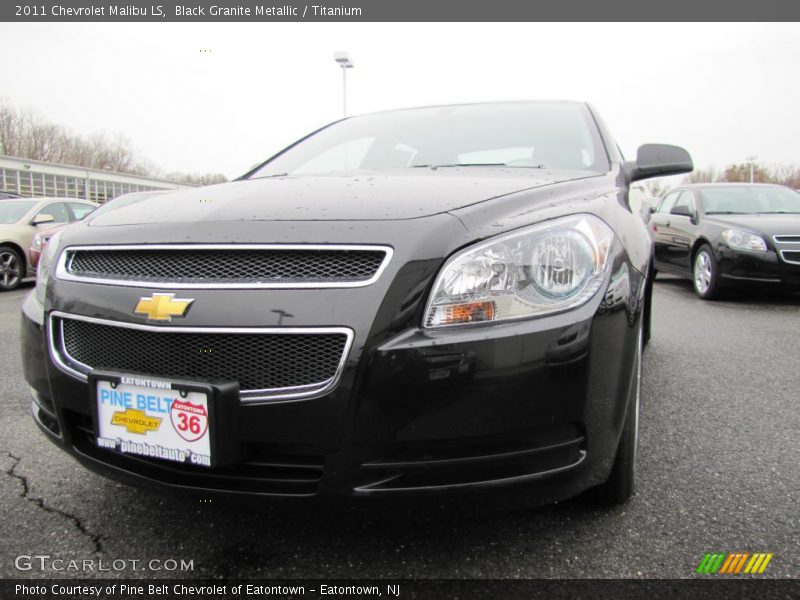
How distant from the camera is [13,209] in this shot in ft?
26.6

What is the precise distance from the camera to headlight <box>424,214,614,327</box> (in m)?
1.26

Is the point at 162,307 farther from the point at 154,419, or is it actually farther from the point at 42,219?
the point at 42,219

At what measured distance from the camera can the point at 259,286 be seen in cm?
127

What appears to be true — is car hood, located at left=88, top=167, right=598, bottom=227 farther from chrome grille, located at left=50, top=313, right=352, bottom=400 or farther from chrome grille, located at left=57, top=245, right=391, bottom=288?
chrome grille, located at left=50, top=313, right=352, bottom=400

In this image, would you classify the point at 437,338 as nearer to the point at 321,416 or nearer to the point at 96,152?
the point at 321,416

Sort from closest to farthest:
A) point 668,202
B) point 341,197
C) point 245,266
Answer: point 245,266 < point 341,197 < point 668,202

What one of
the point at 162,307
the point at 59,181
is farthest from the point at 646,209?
the point at 59,181

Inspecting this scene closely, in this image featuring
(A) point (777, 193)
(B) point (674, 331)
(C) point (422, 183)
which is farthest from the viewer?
(A) point (777, 193)

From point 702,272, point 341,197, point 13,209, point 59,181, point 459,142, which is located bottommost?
point 59,181

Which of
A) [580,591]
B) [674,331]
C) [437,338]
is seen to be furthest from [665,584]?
[674,331]

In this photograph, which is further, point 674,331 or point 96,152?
point 96,152

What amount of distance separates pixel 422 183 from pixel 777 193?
6.64m

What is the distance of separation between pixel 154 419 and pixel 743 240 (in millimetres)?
6043
